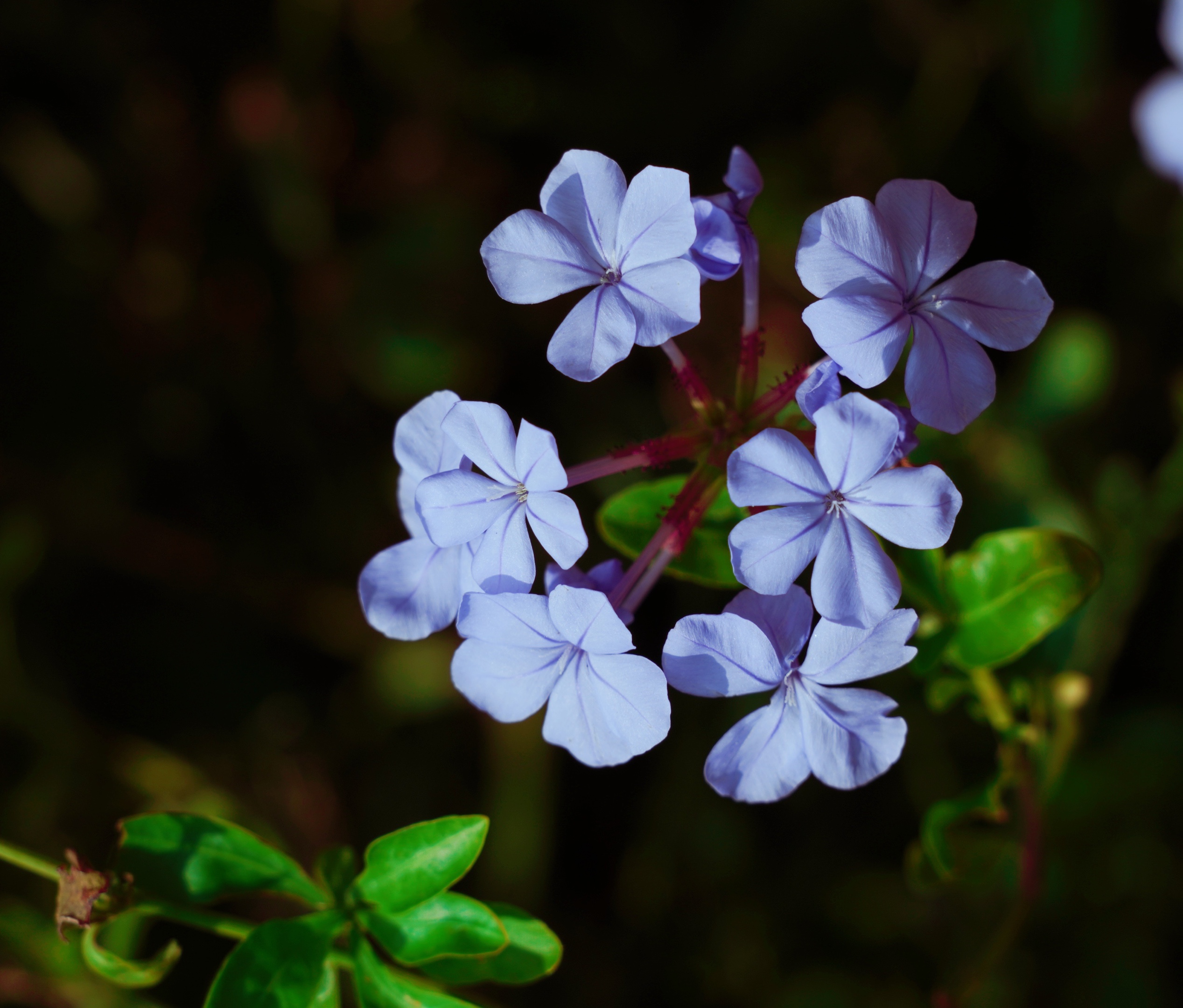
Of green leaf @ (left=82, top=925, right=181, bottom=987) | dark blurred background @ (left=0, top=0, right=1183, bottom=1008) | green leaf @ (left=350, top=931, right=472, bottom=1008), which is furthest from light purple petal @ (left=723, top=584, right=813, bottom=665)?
dark blurred background @ (left=0, top=0, right=1183, bottom=1008)

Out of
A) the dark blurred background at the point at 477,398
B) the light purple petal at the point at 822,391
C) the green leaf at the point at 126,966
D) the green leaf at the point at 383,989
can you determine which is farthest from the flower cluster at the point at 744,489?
the dark blurred background at the point at 477,398

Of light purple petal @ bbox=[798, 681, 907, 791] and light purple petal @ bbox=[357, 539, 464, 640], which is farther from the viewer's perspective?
light purple petal @ bbox=[357, 539, 464, 640]

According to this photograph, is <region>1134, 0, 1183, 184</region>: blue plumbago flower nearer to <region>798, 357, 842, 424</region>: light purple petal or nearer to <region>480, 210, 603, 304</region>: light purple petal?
<region>798, 357, 842, 424</region>: light purple petal

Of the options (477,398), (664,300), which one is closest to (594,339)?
(664,300)

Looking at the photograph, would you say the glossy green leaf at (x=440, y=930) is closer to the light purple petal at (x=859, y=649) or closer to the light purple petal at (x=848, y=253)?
the light purple petal at (x=859, y=649)

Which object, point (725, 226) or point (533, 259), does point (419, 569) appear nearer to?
point (533, 259)

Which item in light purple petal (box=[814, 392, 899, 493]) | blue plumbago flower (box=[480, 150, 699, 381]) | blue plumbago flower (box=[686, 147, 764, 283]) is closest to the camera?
light purple petal (box=[814, 392, 899, 493])

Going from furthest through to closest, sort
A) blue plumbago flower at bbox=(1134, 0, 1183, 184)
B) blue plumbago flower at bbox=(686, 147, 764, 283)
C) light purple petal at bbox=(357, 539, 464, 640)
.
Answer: blue plumbago flower at bbox=(1134, 0, 1183, 184)
light purple petal at bbox=(357, 539, 464, 640)
blue plumbago flower at bbox=(686, 147, 764, 283)
